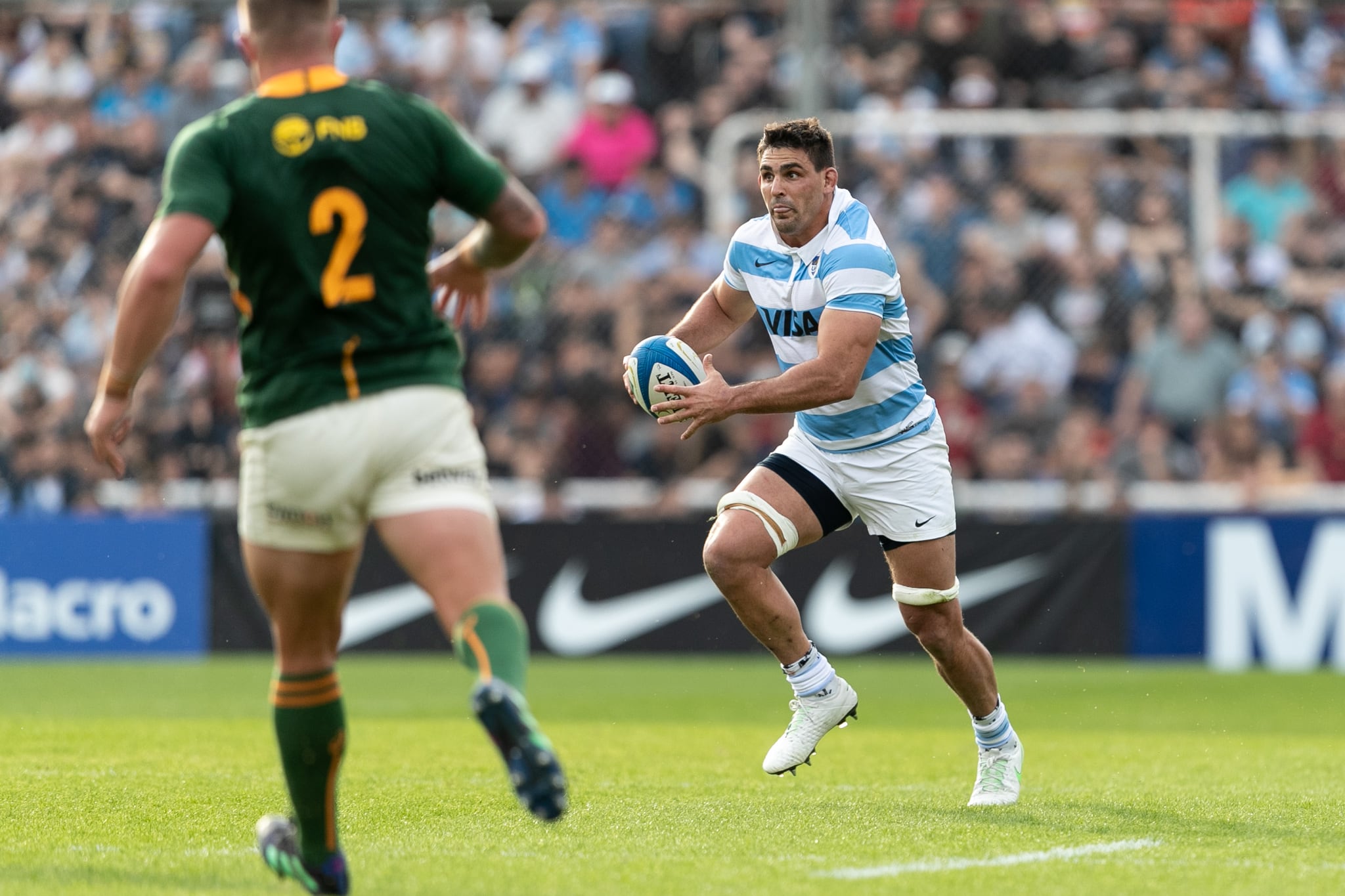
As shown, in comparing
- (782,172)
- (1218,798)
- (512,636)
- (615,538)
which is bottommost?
(615,538)

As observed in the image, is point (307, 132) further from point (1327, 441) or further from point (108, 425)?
point (1327, 441)

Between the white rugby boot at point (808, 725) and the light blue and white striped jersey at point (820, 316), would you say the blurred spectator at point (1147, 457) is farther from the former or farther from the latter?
the white rugby boot at point (808, 725)

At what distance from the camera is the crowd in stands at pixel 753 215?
1405 cm

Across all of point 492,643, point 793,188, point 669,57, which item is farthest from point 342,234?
point 669,57

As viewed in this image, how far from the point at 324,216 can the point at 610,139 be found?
445 inches

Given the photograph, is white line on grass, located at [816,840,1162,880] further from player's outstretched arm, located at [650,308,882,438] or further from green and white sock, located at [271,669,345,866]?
player's outstretched arm, located at [650,308,882,438]

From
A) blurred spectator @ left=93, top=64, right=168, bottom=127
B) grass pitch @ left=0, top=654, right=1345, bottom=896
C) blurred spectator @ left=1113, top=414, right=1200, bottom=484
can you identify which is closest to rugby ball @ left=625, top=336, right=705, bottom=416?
grass pitch @ left=0, top=654, right=1345, bottom=896

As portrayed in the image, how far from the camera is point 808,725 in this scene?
6844 millimetres

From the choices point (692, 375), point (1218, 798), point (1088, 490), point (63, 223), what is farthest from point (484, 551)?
point (63, 223)

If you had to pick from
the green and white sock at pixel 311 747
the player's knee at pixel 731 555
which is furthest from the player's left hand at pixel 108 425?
the player's knee at pixel 731 555

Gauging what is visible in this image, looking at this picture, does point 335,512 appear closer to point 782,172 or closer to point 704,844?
point 704,844

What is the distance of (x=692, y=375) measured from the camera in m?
6.54

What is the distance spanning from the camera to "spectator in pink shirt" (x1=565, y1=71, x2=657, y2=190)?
50.2 ft

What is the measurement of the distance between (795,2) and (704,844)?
9.91 m
